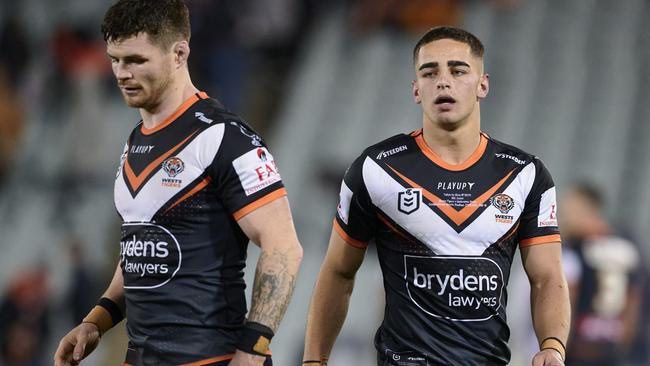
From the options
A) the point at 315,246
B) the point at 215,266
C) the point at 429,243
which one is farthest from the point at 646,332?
the point at 215,266

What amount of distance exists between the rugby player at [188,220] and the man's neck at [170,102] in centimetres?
2

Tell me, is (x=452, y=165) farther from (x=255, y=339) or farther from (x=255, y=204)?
(x=255, y=339)

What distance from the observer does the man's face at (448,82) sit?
4.21 metres

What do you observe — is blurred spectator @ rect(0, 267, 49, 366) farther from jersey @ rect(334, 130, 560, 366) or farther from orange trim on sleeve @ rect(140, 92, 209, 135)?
orange trim on sleeve @ rect(140, 92, 209, 135)

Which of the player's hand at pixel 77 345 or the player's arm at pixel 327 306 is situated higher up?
the player's arm at pixel 327 306

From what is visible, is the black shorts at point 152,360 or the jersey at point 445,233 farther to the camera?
the jersey at point 445,233

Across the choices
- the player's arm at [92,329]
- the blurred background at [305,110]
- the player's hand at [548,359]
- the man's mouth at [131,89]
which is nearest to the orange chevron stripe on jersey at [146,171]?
the man's mouth at [131,89]

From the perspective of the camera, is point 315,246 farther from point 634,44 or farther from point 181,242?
point 181,242

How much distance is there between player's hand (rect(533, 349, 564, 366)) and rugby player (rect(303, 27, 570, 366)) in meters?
0.02

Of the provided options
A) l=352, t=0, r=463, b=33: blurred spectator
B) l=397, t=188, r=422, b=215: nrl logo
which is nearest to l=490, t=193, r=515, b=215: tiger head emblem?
l=397, t=188, r=422, b=215: nrl logo

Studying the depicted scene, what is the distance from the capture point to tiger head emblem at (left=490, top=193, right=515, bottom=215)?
4203mm

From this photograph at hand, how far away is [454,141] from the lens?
14.1 ft

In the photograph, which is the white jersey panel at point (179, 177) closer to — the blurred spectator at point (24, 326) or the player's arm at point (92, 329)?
the player's arm at point (92, 329)

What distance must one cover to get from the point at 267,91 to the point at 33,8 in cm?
271
